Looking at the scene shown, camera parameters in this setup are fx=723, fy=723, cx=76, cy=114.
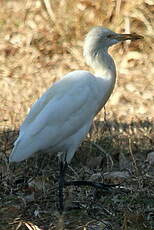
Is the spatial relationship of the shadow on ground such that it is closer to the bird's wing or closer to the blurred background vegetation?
the bird's wing

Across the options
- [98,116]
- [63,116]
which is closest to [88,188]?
[63,116]

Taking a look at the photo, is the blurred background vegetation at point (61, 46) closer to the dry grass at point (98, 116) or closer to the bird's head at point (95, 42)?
the dry grass at point (98, 116)

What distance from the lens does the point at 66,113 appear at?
5.09 m

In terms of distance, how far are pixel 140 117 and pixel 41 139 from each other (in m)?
2.17

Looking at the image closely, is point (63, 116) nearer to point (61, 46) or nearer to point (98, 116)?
point (98, 116)

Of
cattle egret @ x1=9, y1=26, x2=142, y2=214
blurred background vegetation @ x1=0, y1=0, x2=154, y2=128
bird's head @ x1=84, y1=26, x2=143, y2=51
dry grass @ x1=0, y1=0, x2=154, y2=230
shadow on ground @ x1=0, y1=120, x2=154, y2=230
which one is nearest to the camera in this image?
shadow on ground @ x1=0, y1=120, x2=154, y2=230

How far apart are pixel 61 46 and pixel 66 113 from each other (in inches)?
137

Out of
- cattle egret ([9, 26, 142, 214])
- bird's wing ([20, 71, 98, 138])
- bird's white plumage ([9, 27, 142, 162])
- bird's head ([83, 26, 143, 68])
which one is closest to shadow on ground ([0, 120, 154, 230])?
cattle egret ([9, 26, 142, 214])

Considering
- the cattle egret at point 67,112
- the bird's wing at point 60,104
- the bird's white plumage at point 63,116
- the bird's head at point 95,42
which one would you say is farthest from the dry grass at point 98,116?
the bird's head at point 95,42

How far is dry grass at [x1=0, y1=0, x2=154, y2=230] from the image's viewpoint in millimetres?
4832

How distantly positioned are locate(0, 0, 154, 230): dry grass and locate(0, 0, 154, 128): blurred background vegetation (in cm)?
1

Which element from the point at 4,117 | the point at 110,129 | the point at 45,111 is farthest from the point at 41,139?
the point at 4,117

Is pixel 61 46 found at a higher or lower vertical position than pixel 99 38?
higher

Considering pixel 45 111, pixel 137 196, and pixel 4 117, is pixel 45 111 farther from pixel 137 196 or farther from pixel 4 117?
pixel 4 117
